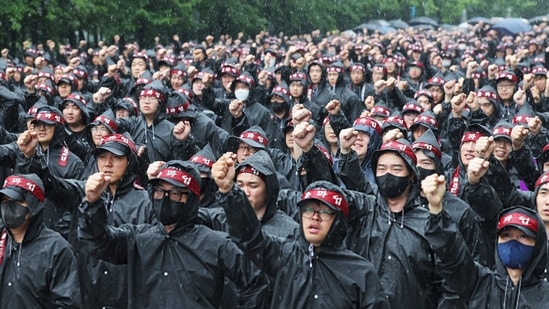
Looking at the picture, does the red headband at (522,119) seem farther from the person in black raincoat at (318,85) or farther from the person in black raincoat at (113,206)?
the person in black raincoat at (113,206)

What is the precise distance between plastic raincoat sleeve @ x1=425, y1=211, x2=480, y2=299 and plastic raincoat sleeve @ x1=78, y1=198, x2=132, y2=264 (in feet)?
6.78

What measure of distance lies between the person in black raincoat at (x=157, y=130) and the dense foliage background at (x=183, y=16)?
1567 centimetres

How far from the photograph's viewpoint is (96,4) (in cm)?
3130

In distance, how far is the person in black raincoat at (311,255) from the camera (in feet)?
20.7


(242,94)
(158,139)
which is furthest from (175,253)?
(242,94)

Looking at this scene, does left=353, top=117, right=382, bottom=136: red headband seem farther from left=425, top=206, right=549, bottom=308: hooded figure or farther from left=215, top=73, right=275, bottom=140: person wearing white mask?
left=425, top=206, right=549, bottom=308: hooded figure

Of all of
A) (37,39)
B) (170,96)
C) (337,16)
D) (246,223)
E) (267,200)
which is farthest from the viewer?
(337,16)

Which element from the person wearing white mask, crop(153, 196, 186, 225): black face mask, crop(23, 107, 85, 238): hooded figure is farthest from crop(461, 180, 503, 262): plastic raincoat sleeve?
the person wearing white mask

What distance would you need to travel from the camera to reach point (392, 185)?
24.3ft

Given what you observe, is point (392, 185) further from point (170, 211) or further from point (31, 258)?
point (31, 258)

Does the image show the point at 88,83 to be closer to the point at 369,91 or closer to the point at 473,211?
the point at 369,91

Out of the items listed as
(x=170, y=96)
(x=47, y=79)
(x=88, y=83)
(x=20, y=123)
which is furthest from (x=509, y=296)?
(x=88, y=83)

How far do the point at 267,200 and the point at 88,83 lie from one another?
11.8 metres

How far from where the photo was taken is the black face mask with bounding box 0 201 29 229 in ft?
23.0
